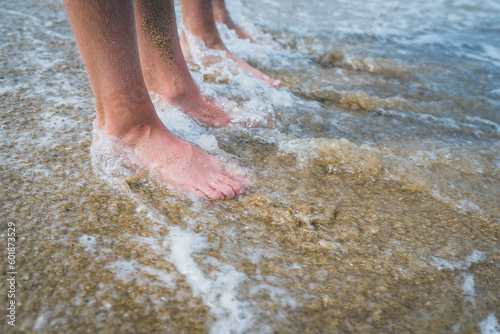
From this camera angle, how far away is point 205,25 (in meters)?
2.73

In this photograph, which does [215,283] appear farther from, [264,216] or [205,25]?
[205,25]

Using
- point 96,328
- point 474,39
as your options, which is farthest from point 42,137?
point 474,39

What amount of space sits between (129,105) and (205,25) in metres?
1.54

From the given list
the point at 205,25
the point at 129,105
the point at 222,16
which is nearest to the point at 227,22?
the point at 222,16

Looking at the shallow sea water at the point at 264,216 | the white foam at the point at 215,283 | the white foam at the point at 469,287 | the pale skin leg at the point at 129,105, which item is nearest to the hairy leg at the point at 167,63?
the shallow sea water at the point at 264,216

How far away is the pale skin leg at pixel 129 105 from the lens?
128cm

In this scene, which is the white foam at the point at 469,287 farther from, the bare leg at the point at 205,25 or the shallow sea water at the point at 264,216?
the bare leg at the point at 205,25

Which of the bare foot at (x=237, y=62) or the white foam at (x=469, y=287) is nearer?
the white foam at (x=469, y=287)

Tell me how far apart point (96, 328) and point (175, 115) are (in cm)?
126

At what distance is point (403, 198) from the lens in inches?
62.3

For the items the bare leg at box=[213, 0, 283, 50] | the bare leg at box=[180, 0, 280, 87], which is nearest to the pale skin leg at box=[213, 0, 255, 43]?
the bare leg at box=[213, 0, 283, 50]

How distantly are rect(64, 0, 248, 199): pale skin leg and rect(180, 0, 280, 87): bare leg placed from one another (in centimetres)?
128

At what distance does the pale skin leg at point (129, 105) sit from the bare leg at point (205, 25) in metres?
1.28

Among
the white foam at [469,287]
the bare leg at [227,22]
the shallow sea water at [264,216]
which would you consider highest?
the bare leg at [227,22]
